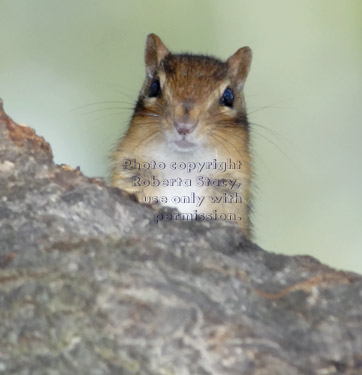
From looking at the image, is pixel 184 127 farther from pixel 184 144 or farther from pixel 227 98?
pixel 227 98

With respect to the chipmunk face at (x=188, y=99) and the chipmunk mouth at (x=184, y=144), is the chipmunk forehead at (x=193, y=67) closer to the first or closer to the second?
the chipmunk face at (x=188, y=99)

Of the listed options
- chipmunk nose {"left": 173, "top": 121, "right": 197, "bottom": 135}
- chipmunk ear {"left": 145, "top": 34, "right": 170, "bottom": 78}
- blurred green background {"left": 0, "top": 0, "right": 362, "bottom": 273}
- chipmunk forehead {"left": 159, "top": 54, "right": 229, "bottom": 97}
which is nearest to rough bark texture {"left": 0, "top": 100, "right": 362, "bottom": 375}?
chipmunk nose {"left": 173, "top": 121, "right": 197, "bottom": 135}

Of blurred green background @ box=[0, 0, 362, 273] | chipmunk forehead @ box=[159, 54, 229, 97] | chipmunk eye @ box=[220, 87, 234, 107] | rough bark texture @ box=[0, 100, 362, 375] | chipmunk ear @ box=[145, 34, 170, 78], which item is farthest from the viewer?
blurred green background @ box=[0, 0, 362, 273]


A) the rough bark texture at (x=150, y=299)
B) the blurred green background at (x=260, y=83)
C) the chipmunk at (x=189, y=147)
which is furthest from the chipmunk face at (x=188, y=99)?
the blurred green background at (x=260, y=83)

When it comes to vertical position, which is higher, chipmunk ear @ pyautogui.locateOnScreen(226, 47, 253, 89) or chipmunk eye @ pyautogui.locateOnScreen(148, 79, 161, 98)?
chipmunk ear @ pyautogui.locateOnScreen(226, 47, 253, 89)

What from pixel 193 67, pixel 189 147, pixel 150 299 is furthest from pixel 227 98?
pixel 150 299

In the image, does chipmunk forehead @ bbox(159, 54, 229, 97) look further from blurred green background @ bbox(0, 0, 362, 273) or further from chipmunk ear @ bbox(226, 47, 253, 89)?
→ blurred green background @ bbox(0, 0, 362, 273)

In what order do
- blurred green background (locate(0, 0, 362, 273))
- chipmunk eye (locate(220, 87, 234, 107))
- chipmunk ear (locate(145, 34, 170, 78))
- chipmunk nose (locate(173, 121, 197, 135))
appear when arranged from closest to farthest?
chipmunk nose (locate(173, 121, 197, 135))
chipmunk eye (locate(220, 87, 234, 107))
chipmunk ear (locate(145, 34, 170, 78))
blurred green background (locate(0, 0, 362, 273))

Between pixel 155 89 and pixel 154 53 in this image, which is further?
pixel 154 53
